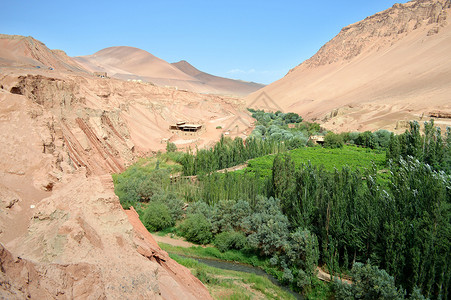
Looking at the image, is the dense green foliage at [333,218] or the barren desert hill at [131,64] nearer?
the dense green foliage at [333,218]

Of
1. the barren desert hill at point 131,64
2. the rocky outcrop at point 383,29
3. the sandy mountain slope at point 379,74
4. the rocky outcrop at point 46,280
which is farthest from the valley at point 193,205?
the barren desert hill at point 131,64

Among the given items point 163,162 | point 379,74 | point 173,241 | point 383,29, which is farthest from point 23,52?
point 383,29

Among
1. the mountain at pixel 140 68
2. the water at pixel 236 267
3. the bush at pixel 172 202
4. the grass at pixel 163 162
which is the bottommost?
the water at pixel 236 267

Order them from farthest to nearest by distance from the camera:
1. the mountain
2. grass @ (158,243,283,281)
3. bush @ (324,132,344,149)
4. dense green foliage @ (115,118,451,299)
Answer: the mountain
bush @ (324,132,344,149)
grass @ (158,243,283,281)
dense green foliage @ (115,118,451,299)

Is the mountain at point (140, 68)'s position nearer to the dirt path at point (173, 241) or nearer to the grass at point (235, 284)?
the dirt path at point (173, 241)

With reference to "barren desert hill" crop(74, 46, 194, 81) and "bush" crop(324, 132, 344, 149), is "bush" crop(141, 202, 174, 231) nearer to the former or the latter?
"bush" crop(324, 132, 344, 149)

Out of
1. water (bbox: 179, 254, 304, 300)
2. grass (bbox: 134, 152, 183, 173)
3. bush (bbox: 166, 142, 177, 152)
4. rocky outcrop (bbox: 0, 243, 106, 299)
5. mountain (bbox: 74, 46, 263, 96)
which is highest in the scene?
mountain (bbox: 74, 46, 263, 96)

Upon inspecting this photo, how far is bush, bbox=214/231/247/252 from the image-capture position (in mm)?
18875

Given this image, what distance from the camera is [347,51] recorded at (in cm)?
12238

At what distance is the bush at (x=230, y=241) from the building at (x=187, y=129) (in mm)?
25545

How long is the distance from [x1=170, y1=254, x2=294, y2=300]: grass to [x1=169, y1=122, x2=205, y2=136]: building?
29179mm

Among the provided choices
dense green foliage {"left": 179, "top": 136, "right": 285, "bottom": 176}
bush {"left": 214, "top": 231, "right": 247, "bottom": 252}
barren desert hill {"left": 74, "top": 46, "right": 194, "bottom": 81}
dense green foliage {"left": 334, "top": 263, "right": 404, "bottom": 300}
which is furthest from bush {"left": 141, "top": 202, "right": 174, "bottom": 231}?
barren desert hill {"left": 74, "top": 46, "right": 194, "bottom": 81}

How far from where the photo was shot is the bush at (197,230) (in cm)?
1997

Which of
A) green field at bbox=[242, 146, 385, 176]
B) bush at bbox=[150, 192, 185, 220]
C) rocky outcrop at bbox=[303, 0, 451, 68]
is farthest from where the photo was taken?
rocky outcrop at bbox=[303, 0, 451, 68]
